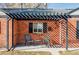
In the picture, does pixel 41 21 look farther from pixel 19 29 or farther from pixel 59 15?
pixel 59 15

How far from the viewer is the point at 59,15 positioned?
14.7 m

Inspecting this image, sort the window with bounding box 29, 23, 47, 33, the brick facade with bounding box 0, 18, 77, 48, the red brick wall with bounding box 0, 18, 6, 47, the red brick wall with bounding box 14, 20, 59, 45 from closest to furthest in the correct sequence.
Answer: the red brick wall with bounding box 0, 18, 6, 47 → the brick facade with bounding box 0, 18, 77, 48 → the red brick wall with bounding box 14, 20, 59, 45 → the window with bounding box 29, 23, 47, 33

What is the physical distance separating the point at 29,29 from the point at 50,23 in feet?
6.41

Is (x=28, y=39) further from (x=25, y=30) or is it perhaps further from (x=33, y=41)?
(x=25, y=30)

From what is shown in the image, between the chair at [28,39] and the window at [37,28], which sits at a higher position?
the window at [37,28]

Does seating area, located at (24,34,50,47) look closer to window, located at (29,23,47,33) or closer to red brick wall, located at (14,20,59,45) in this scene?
red brick wall, located at (14,20,59,45)

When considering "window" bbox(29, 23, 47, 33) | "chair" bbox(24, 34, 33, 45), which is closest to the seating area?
"chair" bbox(24, 34, 33, 45)

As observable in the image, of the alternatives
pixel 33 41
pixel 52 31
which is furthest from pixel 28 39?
pixel 52 31

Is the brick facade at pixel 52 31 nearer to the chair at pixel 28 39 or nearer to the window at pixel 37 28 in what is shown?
the window at pixel 37 28

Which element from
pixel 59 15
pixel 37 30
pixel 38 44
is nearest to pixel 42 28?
pixel 37 30

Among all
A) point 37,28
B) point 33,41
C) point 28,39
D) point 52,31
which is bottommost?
point 33,41

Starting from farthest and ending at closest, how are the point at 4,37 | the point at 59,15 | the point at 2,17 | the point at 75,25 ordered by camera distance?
the point at 75,25 < the point at 4,37 < the point at 2,17 < the point at 59,15

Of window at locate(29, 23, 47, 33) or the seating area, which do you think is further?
window at locate(29, 23, 47, 33)

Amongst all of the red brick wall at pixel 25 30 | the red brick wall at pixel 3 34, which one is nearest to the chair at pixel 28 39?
the red brick wall at pixel 25 30
